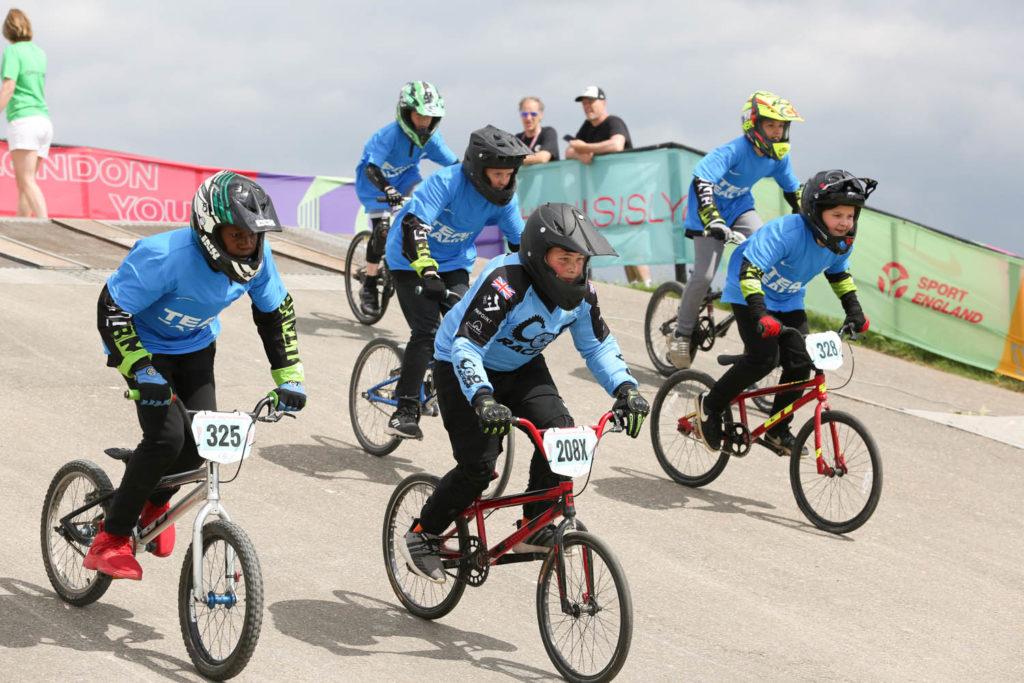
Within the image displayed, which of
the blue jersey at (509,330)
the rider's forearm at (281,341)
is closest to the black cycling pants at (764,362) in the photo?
the blue jersey at (509,330)

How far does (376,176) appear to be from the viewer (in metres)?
12.4

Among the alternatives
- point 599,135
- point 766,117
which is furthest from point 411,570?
point 599,135

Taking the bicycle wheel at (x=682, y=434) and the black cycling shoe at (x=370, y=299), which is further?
the black cycling shoe at (x=370, y=299)

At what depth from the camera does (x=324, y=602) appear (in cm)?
680

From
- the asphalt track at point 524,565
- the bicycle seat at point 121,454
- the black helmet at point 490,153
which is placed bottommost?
the asphalt track at point 524,565

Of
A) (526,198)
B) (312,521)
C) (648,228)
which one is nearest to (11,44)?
(526,198)

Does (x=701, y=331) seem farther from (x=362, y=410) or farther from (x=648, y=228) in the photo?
(x=648, y=228)

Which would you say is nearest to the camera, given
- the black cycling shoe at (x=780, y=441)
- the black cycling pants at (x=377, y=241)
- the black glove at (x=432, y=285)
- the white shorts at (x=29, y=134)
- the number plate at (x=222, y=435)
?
the number plate at (x=222, y=435)

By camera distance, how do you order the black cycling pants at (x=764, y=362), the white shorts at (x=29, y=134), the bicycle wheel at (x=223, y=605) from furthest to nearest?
the white shorts at (x=29, y=134) → the black cycling pants at (x=764, y=362) → the bicycle wheel at (x=223, y=605)

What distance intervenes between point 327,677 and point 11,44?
38.2ft

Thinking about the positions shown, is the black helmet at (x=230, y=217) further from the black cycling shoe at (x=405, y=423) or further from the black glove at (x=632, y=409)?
the black cycling shoe at (x=405, y=423)

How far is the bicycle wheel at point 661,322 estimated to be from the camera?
12461 mm

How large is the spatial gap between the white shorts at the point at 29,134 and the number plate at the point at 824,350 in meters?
10.4

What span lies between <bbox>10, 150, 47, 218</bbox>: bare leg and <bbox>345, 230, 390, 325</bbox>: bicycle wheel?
4.52m
